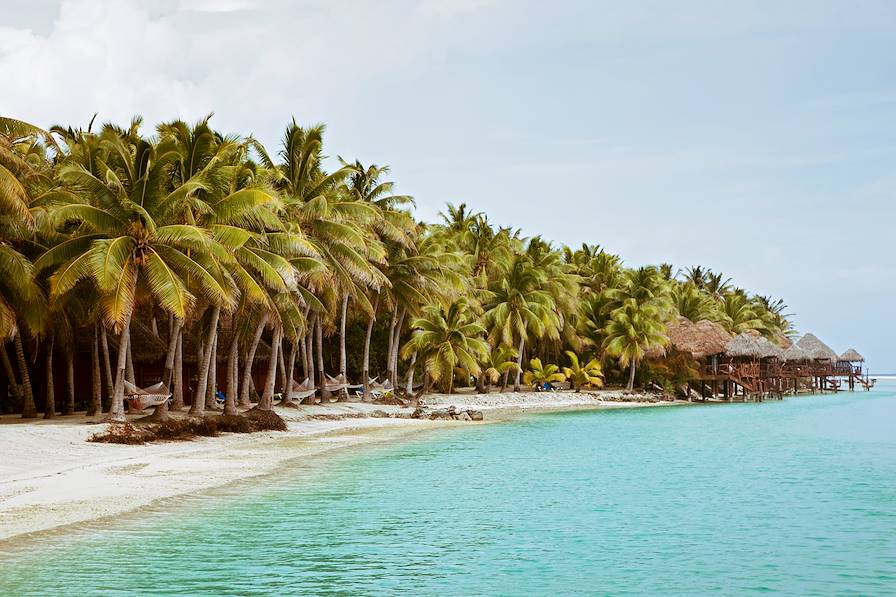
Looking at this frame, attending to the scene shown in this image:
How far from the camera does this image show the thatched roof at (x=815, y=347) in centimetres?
7156

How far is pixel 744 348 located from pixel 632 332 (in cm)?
1142

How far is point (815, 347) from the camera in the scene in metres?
71.9

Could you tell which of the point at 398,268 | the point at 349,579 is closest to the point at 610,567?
the point at 349,579

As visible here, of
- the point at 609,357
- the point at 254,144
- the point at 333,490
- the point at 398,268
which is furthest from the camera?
the point at 609,357

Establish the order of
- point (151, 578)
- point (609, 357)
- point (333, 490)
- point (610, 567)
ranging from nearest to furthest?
point (151, 578), point (610, 567), point (333, 490), point (609, 357)

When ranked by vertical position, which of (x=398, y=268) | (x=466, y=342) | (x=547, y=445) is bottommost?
(x=547, y=445)

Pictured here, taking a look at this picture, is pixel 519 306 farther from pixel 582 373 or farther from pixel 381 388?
pixel 381 388

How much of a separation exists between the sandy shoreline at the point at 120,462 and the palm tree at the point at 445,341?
762 cm

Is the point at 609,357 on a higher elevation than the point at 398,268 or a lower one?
lower

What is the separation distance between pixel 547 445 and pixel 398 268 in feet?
46.2

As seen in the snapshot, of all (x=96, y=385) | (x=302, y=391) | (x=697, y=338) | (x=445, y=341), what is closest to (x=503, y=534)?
(x=96, y=385)

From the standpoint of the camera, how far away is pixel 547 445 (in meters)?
24.6

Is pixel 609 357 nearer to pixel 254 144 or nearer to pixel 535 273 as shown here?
pixel 535 273

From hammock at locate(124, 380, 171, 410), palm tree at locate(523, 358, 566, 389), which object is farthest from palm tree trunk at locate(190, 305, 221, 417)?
palm tree at locate(523, 358, 566, 389)
